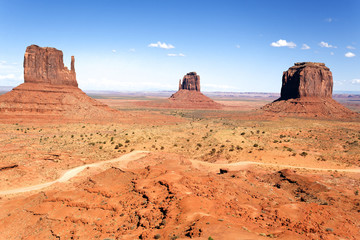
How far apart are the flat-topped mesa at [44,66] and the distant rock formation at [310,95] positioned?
9034 centimetres

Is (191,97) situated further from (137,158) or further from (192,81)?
(137,158)

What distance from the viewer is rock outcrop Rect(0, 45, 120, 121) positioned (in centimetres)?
6519

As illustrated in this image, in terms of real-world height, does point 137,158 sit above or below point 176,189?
below

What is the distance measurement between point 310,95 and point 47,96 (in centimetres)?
11187

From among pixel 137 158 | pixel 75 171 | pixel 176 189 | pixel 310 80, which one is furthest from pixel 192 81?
pixel 176 189

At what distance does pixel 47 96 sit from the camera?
233ft

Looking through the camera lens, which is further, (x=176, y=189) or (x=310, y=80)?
(x=310, y=80)

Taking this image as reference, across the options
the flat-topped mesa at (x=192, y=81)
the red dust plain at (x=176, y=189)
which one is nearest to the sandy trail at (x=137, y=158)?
the red dust plain at (x=176, y=189)

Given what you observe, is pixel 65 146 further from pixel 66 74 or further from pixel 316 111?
pixel 316 111

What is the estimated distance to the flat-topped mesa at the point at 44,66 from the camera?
231 feet

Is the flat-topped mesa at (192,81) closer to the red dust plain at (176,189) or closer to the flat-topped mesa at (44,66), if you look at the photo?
the flat-topped mesa at (44,66)

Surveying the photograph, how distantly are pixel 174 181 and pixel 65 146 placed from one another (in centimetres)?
2851

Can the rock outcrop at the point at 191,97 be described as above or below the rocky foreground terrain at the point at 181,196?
above

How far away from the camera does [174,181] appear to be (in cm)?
1969
